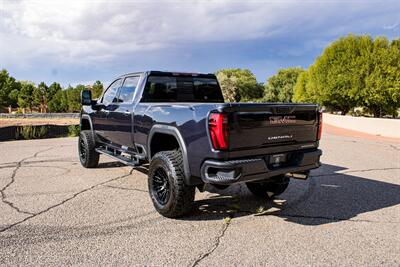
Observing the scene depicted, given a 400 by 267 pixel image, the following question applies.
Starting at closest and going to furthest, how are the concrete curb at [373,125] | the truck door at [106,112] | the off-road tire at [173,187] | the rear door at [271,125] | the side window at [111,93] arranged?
the rear door at [271,125] → the off-road tire at [173,187] → the truck door at [106,112] → the side window at [111,93] → the concrete curb at [373,125]

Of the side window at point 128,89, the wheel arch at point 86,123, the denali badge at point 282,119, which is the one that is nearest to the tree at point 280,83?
the wheel arch at point 86,123

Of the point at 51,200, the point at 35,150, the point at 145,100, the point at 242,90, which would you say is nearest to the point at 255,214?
the point at 145,100

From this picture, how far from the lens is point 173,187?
4246 mm

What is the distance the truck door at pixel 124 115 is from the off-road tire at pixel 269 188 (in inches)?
82.3

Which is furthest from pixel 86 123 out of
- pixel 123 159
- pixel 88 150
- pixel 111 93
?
pixel 123 159

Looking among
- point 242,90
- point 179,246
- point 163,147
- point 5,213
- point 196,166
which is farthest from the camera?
point 242,90

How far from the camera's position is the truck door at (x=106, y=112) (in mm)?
6438

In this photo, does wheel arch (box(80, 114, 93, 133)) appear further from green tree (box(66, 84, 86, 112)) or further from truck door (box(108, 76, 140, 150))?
green tree (box(66, 84, 86, 112))

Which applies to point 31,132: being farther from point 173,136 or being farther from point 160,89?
point 173,136

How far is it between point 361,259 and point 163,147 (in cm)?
290

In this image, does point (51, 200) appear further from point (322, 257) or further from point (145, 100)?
point (322, 257)

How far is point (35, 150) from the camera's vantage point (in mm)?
10750

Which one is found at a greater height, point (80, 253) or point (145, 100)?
point (145, 100)

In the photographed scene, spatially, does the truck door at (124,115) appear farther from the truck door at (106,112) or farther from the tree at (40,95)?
the tree at (40,95)
